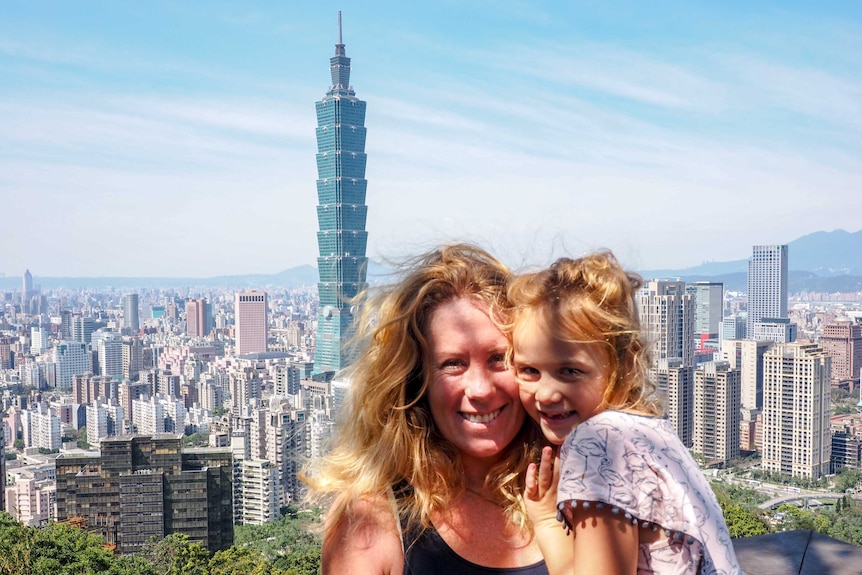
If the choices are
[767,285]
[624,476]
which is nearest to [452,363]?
[624,476]

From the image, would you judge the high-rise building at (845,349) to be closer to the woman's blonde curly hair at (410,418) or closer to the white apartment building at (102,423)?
the white apartment building at (102,423)

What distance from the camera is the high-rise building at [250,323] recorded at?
36.5 meters

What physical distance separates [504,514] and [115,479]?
34.7 ft

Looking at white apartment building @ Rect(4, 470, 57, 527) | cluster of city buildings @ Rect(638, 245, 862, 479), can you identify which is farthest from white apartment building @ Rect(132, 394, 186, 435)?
cluster of city buildings @ Rect(638, 245, 862, 479)

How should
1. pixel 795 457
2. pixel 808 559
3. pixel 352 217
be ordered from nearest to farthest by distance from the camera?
pixel 808 559 → pixel 795 457 → pixel 352 217

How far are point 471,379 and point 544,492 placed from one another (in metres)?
0.12

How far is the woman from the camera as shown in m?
0.75

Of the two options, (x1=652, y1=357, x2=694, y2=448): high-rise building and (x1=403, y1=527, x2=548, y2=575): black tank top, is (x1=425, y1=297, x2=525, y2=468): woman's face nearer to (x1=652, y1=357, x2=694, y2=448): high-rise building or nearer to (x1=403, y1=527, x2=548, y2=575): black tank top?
(x1=403, y1=527, x2=548, y2=575): black tank top

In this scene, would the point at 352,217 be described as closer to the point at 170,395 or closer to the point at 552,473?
the point at 170,395

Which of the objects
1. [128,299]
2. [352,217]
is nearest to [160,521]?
[352,217]

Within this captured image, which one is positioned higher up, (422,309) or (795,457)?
(422,309)

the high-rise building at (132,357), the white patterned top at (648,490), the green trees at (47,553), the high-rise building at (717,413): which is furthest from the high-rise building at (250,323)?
the white patterned top at (648,490)

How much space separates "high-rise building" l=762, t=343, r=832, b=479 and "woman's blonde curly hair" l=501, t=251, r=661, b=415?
14.0 meters

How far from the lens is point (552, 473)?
2.35ft
